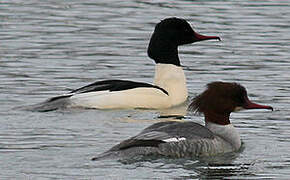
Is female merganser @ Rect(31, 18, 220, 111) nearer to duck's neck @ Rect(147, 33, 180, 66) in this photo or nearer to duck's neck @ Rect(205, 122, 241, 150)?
duck's neck @ Rect(147, 33, 180, 66)

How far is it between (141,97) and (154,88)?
0.30 m

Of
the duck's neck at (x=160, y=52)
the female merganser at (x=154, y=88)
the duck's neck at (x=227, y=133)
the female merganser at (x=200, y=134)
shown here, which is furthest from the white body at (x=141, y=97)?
the duck's neck at (x=227, y=133)

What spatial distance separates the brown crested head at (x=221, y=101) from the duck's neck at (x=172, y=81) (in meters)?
2.79

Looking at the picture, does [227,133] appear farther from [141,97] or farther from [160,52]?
[160,52]

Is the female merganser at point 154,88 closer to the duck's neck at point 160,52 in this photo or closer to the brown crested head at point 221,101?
the duck's neck at point 160,52

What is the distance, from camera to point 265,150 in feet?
40.9

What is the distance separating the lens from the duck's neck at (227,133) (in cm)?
1256

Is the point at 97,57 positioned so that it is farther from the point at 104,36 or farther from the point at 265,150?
the point at 265,150

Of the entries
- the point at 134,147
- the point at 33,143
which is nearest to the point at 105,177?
the point at 134,147

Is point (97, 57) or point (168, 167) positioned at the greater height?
point (168, 167)

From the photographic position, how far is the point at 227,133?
41.4 feet

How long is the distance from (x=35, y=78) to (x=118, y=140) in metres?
4.25

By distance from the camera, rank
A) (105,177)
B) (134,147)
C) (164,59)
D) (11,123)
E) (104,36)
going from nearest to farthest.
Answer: (105,177) < (134,147) < (11,123) < (164,59) < (104,36)

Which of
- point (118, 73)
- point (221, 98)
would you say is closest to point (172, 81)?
point (118, 73)
